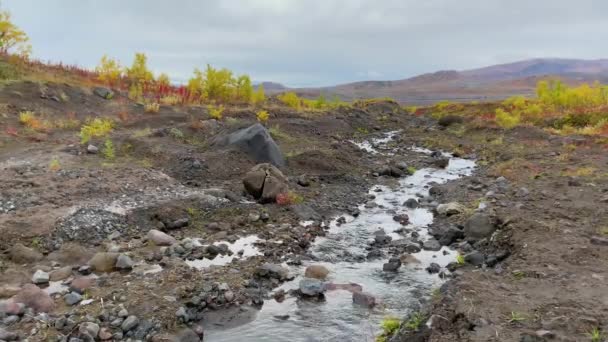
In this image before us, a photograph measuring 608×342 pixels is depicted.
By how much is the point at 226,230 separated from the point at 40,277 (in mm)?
4046

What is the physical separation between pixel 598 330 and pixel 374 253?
16.5 feet

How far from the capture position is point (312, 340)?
21.8 feet

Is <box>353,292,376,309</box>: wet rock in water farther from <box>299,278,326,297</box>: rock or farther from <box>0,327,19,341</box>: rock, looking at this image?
<box>0,327,19,341</box>: rock

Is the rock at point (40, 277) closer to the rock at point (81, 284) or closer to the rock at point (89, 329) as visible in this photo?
the rock at point (81, 284)

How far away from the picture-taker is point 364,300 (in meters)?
7.71

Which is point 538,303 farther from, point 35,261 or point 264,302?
point 35,261

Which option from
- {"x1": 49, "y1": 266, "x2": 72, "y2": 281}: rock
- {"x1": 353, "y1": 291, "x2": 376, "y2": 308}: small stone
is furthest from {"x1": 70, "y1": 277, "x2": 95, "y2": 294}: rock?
{"x1": 353, "y1": 291, "x2": 376, "y2": 308}: small stone

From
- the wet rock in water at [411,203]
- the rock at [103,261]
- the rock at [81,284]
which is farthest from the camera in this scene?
the wet rock in water at [411,203]

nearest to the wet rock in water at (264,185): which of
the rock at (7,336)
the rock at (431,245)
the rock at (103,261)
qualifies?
the rock at (431,245)

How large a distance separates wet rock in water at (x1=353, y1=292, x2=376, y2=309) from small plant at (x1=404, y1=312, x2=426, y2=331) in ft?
3.85

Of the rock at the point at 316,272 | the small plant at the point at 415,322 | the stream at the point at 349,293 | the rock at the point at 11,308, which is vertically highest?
the rock at the point at 11,308

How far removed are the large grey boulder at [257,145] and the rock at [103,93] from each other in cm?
1227

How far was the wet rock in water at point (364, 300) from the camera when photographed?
767 cm

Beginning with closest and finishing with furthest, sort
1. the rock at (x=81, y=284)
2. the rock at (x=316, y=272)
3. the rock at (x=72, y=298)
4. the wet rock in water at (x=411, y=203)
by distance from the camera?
the rock at (x=72, y=298) → the rock at (x=81, y=284) → the rock at (x=316, y=272) → the wet rock in water at (x=411, y=203)
